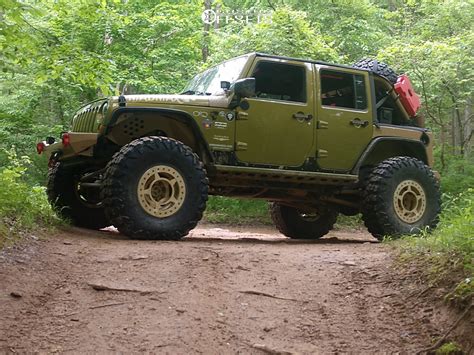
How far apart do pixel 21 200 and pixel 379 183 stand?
4.15m

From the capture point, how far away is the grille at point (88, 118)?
5867 mm

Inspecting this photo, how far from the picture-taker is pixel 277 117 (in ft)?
20.4

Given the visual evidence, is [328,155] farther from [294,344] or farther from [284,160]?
[294,344]

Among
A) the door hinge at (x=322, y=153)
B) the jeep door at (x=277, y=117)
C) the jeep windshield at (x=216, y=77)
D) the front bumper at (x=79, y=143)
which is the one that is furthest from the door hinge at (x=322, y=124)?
the front bumper at (x=79, y=143)

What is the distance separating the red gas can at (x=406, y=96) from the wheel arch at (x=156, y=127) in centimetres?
306

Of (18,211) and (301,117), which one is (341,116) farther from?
(18,211)

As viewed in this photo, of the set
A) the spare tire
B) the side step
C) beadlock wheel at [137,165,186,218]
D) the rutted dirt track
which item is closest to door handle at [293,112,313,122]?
the side step

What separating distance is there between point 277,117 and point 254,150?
495 millimetres

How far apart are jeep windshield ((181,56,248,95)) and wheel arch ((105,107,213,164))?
2.26 ft

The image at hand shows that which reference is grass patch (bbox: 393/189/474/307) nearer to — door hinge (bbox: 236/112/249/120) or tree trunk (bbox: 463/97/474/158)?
door hinge (bbox: 236/112/249/120)

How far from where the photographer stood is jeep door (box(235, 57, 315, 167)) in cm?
607

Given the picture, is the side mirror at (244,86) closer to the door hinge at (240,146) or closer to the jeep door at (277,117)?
the jeep door at (277,117)

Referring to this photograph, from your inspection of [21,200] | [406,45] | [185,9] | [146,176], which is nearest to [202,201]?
[146,176]

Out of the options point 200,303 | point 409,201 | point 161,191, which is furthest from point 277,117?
point 200,303
